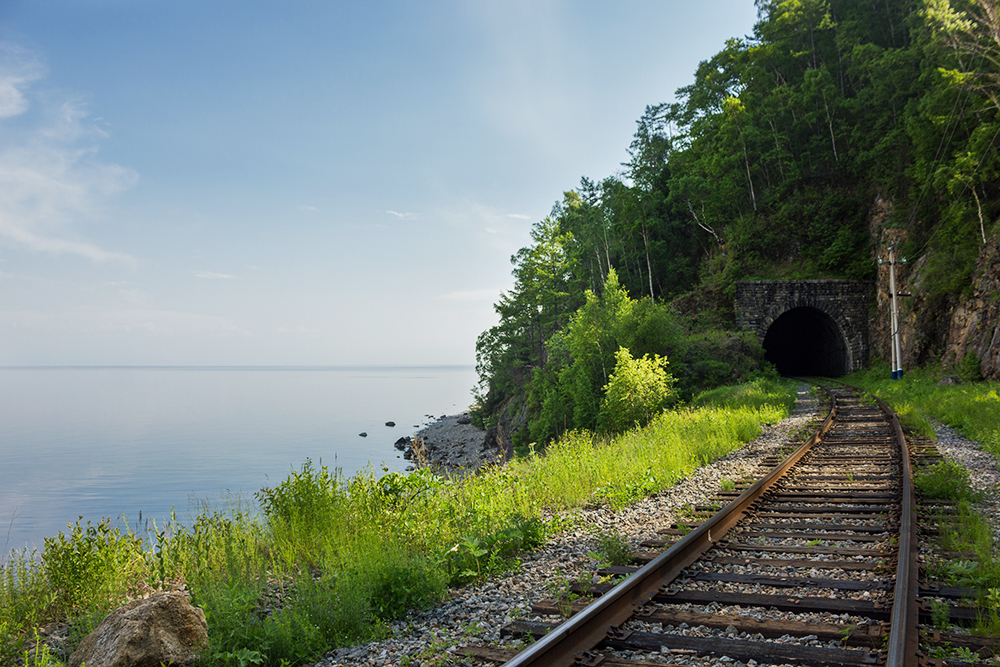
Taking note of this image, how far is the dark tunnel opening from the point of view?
36531 mm

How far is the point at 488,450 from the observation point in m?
44.5

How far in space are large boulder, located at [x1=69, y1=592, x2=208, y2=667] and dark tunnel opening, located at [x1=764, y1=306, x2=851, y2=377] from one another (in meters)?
37.8

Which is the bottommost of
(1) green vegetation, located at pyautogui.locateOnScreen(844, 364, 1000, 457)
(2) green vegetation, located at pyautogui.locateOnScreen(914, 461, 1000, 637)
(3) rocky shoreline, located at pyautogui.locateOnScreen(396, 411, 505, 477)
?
(3) rocky shoreline, located at pyautogui.locateOnScreen(396, 411, 505, 477)

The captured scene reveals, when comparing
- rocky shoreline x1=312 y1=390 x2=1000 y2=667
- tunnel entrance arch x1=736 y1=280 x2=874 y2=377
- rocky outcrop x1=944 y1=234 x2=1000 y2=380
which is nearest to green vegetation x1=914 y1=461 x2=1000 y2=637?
rocky shoreline x1=312 y1=390 x2=1000 y2=667

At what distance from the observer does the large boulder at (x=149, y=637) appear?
135 inches

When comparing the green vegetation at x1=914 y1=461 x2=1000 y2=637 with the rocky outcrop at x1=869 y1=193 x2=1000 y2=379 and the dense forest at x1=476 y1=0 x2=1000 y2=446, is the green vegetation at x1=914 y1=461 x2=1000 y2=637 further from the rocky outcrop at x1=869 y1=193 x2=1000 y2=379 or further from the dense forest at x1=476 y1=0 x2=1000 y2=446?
the rocky outcrop at x1=869 y1=193 x2=1000 y2=379

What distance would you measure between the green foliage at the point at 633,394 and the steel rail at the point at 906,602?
48.5ft

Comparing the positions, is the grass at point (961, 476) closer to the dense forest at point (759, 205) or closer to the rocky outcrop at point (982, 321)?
the rocky outcrop at point (982, 321)

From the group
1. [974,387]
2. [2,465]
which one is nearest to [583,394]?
[974,387]

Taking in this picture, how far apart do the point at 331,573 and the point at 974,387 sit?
66.8 feet

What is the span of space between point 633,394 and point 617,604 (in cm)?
1777

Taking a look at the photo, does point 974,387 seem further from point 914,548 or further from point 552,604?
point 552,604

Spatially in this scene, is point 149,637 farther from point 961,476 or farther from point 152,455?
point 152,455

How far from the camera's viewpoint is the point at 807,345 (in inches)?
1747
